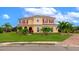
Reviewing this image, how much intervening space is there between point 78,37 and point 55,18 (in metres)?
0.40

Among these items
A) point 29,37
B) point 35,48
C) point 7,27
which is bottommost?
point 35,48

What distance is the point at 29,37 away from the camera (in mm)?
4242

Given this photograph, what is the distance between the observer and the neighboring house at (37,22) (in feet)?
13.8

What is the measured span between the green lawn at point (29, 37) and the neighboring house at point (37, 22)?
8 centimetres

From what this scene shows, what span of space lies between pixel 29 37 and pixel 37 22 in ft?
0.75

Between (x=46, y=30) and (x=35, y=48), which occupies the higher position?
(x=46, y=30)

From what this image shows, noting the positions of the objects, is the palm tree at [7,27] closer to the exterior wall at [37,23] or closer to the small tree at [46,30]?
the exterior wall at [37,23]

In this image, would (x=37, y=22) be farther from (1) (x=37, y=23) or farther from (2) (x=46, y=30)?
(2) (x=46, y=30)

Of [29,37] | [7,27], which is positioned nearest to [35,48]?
[29,37]
